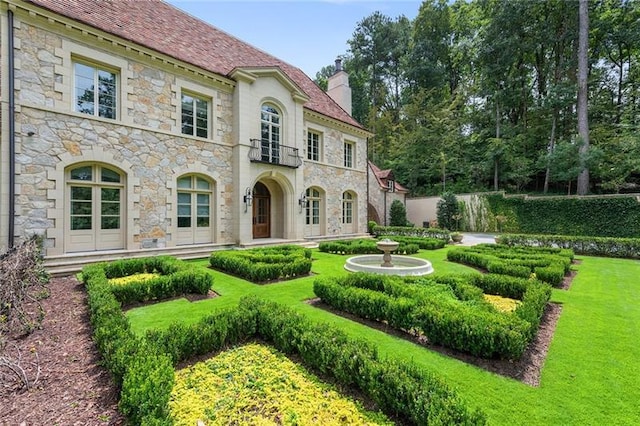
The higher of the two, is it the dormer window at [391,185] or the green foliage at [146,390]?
the dormer window at [391,185]

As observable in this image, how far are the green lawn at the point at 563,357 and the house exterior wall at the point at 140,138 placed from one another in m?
4.93

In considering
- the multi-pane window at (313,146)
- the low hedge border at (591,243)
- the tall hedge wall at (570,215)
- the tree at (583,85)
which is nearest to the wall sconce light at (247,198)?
the multi-pane window at (313,146)

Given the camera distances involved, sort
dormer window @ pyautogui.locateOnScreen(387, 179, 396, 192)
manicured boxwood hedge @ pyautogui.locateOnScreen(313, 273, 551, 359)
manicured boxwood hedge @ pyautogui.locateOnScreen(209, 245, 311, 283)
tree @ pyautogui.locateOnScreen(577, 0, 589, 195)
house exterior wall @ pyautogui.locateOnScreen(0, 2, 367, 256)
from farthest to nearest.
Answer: dormer window @ pyautogui.locateOnScreen(387, 179, 396, 192), tree @ pyautogui.locateOnScreen(577, 0, 589, 195), house exterior wall @ pyautogui.locateOnScreen(0, 2, 367, 256), manicured boxwood hedge @ pyautogui.locateOnScreen(209, 245, 311, 283), manicured boxwood hedge @ pyautogui.locateOnScreen(313, 273, 551, 359)

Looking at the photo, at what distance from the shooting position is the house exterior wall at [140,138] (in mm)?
7703

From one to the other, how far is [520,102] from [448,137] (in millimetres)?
6819

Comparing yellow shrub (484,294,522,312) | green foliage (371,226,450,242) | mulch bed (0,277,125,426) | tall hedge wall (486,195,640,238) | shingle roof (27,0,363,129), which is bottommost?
yellow shrub (484,294,522,312)

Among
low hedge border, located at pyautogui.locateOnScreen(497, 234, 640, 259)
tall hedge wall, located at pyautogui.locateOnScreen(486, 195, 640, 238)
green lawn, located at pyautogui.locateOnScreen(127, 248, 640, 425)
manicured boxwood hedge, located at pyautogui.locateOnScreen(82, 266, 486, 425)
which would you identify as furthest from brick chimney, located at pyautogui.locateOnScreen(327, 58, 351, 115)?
manicured boxwood hedge, located at pyautogui.locateOnScreen(82, 266, 486, 425)

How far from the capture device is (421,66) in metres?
31.9

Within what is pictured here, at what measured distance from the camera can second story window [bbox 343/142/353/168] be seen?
18.2 m

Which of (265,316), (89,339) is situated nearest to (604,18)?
(265,316)

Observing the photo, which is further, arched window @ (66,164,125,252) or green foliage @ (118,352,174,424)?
arched window @ (66,164,125,252)

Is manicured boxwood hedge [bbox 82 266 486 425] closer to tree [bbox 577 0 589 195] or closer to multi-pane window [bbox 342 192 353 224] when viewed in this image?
multi-pane window [bbox 342 192 353 224]

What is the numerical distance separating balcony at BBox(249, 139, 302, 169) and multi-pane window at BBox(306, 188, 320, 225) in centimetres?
235

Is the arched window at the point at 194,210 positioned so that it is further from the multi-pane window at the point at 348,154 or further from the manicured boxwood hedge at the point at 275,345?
the multi-pane window at the point at 348,154
